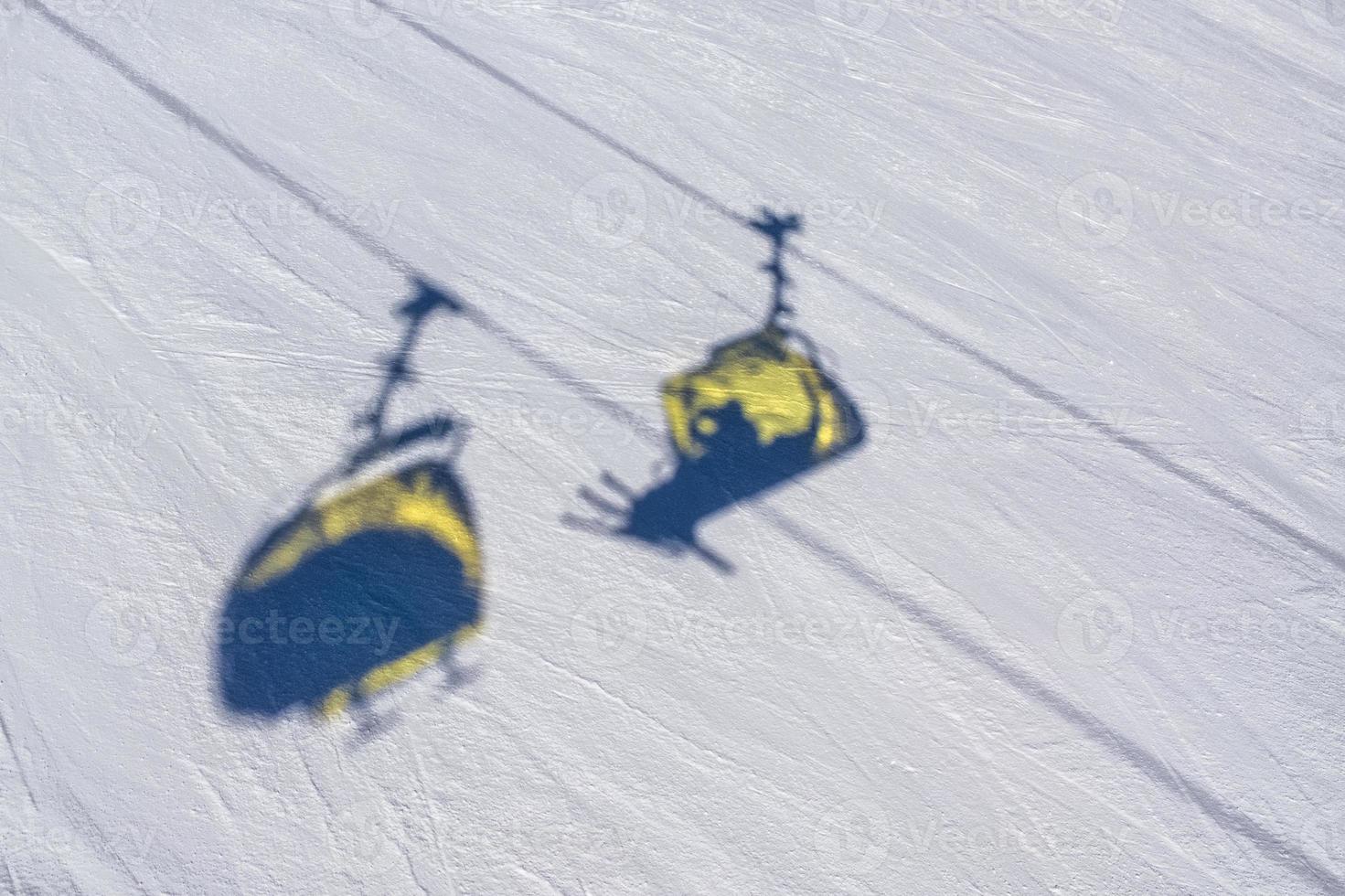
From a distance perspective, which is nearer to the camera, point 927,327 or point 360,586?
point 360,586

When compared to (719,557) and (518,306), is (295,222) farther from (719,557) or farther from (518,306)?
(719,557)

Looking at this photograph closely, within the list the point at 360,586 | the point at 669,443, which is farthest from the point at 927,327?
the point at 360,586

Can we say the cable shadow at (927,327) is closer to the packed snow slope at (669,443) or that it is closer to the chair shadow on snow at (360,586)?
the packed snow slope at (669,443)

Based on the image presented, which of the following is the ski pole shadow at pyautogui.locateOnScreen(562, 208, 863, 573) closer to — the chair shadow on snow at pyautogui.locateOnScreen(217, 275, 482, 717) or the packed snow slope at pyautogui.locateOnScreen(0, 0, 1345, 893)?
the packed snow slope at pyautogui.locateOnScreen(0, 0, 1345, 893)

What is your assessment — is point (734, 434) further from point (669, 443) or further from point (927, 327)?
point (927, 327)

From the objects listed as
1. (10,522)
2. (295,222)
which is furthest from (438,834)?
(295,222)

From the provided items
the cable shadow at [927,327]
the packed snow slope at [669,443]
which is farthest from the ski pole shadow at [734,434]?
the cable shadow at [927,327]

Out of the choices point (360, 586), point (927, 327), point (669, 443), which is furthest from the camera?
point (927, 327)
